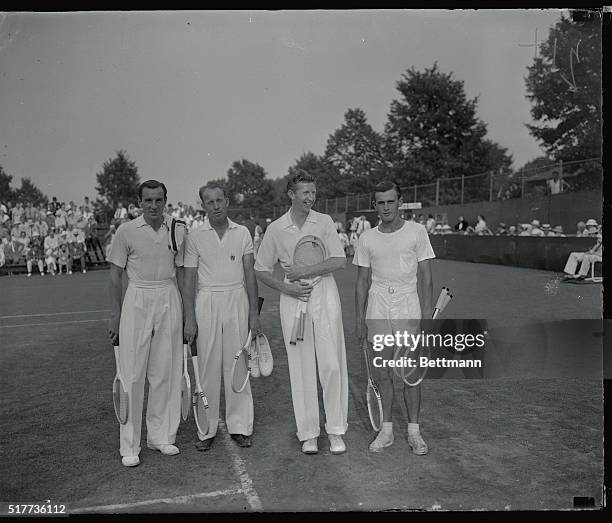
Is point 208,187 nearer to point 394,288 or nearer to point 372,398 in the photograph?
point 394,288

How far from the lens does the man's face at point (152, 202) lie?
13.1 feet

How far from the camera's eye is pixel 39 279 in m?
15.8

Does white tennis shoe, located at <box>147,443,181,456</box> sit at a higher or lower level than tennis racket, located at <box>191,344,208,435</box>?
lower

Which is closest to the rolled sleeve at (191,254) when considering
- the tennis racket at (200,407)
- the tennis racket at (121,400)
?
the tennis racket at (200,407)

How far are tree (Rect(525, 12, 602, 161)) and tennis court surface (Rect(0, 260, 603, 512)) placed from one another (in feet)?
4.21

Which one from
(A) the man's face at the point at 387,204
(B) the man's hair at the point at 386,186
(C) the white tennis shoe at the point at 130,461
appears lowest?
(C) the white tennis shoe at the point at 130,461

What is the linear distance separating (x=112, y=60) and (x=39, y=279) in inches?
510

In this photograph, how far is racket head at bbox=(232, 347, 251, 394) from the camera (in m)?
4.18

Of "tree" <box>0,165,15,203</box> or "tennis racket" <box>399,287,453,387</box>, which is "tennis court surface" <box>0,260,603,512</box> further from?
"tree" <box>0,165,15,203</box>

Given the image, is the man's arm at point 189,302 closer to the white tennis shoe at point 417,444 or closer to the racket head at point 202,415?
the racket head at point 202,415

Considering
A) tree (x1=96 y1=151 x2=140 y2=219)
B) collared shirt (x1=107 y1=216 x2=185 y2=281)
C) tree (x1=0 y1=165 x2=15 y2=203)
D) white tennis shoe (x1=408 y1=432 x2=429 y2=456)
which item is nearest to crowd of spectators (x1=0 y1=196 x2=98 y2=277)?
tree (x1=96 y1=151 x2=140 y2=219)

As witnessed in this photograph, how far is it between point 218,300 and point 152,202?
0.81 metres

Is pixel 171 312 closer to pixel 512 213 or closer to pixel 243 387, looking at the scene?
pixel 243 387

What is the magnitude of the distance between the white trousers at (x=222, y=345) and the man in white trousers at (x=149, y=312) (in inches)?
7.7
